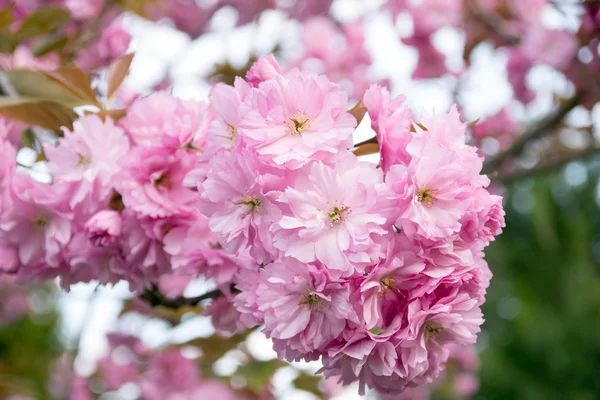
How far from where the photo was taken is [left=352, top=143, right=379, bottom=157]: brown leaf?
71 centimetres

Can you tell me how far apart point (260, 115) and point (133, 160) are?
0.80ft

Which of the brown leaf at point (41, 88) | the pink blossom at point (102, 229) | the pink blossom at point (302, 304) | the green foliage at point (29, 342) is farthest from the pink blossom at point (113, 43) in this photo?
the green foliage at point (29, 342)

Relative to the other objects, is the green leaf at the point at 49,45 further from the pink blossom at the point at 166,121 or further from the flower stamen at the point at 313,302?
the flower stamen at the point at 313,302

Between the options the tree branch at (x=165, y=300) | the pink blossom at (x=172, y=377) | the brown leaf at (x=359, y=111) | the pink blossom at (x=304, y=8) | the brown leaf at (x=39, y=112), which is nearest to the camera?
the brown leaf at (x=359, y=111)

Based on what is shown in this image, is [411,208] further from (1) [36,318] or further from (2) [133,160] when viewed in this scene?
(1) [36,318]

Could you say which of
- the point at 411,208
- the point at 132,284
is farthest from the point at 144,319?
the point at 411,208

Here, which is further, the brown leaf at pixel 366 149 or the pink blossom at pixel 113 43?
the pink blossom at pixel 113 43

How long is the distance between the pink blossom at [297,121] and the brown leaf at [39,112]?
367 millimetres

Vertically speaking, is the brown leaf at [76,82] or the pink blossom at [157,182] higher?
the brown leaf at [76,82]

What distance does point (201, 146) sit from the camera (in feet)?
2.64

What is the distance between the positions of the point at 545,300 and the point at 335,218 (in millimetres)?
12607

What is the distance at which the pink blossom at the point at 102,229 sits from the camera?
743 millimetres

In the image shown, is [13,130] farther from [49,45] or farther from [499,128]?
[499,128]

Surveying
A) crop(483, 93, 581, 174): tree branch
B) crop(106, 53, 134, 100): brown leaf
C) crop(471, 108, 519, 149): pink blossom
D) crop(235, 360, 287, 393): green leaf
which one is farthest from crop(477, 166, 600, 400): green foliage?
crop(106, 53, 134, 100): brown leaf
